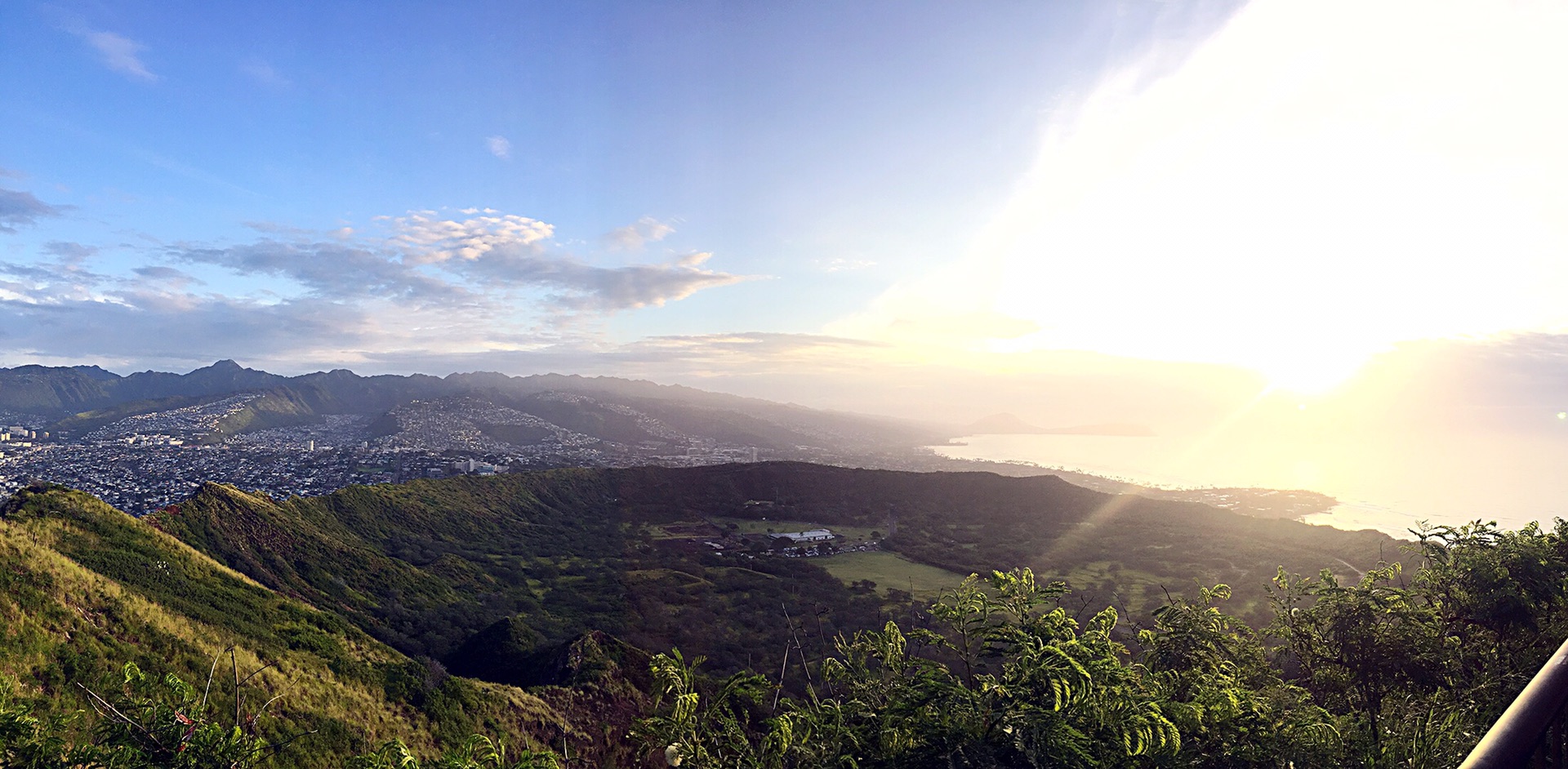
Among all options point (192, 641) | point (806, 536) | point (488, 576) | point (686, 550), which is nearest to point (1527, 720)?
point (192, 641)

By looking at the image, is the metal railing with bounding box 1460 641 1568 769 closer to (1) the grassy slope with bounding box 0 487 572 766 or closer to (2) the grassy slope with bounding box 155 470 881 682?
(1) the grassy slope with bounding box 0 487 572 766

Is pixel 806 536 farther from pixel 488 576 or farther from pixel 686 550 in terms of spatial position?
pixel 488 576

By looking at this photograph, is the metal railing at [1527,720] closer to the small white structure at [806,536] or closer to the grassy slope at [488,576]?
the grassy slope at [488,576]

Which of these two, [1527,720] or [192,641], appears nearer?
[1527,720]

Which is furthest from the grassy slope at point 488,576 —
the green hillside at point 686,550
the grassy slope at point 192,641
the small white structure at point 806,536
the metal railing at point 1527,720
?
the metal railing at point 1527,720

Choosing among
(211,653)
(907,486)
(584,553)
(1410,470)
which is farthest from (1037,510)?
(1410,470)

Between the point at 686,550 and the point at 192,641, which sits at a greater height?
the point at 192,641

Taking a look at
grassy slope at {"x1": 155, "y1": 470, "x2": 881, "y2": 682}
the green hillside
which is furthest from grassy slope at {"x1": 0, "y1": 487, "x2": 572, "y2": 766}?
grassy slope at {"x1": 155, "y1": 470, "x2": 881, "y2": 682}

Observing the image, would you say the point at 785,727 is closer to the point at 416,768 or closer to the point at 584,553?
the point at 416,768
